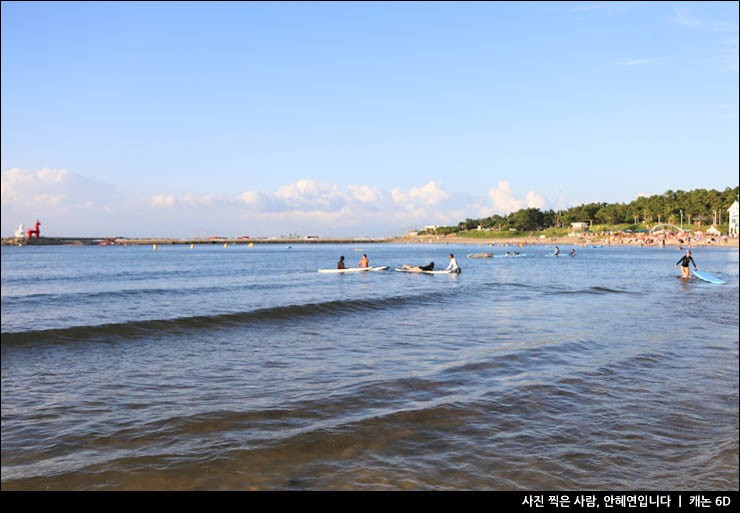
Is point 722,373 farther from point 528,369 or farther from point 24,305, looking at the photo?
point 24,305

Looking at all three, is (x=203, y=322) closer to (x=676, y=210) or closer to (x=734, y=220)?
(x=734, y=220)

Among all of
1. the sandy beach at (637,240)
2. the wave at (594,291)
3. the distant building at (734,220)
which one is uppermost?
the distant building at (734,220)

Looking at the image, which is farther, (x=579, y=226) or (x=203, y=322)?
(x=579, y=226)

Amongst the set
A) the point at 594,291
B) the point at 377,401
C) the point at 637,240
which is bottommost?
the point at 594,291

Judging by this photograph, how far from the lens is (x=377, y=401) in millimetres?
10039

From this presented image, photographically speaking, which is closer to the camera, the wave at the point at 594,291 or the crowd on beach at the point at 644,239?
the wave at the point at 594,291

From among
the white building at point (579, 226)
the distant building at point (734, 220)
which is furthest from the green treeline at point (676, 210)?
the distant building at point (734, 220)

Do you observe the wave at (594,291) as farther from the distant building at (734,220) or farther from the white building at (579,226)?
the white building at (579,226)

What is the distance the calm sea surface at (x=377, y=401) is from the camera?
271 inches

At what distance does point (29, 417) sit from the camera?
9.54 m

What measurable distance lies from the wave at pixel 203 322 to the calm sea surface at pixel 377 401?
0.17 meters

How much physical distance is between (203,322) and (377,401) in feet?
46.6

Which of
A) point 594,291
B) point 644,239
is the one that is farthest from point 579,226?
point 594,291

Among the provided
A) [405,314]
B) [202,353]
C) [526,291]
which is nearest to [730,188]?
[526,291]
